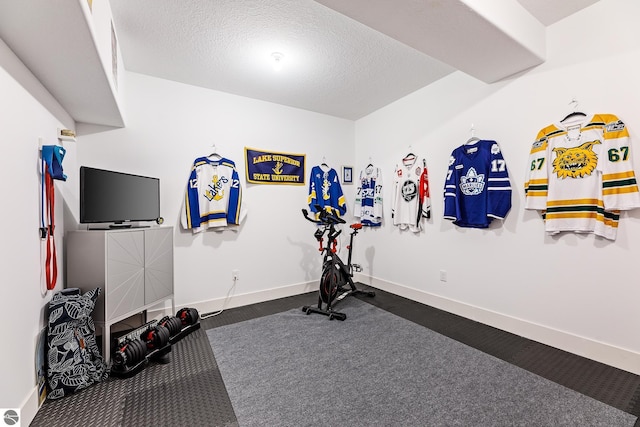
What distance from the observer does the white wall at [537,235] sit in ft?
6.60

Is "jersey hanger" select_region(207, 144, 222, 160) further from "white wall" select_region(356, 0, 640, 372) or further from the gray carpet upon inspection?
"white wall" select_region(356, 0, 640, 372)

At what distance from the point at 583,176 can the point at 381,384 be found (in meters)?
2.21

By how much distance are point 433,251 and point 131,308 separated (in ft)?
10.4

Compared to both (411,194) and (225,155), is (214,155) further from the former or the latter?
(411,194)

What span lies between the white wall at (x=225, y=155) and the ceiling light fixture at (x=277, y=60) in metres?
0.90

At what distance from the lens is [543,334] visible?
2.43 metres

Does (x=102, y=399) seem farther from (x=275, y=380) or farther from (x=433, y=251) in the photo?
(x=433, y=251)

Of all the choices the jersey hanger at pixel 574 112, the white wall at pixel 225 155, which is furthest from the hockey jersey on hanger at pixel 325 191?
the jersey hanger at pixel 574 112

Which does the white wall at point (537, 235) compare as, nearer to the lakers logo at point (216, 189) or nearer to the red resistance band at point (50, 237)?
the lakers logo at point (216, 189)

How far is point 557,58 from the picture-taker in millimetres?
2311

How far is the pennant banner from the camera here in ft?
11.8

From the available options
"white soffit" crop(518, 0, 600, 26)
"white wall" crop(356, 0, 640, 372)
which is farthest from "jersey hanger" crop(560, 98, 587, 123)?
"white soffit" crop(518, 0, 600, 26)

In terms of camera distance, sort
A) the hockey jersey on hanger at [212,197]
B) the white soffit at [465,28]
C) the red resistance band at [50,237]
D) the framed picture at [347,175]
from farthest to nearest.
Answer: the framed picture at [347,175] → the hockey jersey on hanger at [212,197] → the red resistance band at [50,237] → the white soffit at [465,28]

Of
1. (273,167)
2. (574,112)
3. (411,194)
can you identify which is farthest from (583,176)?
(273,167)
